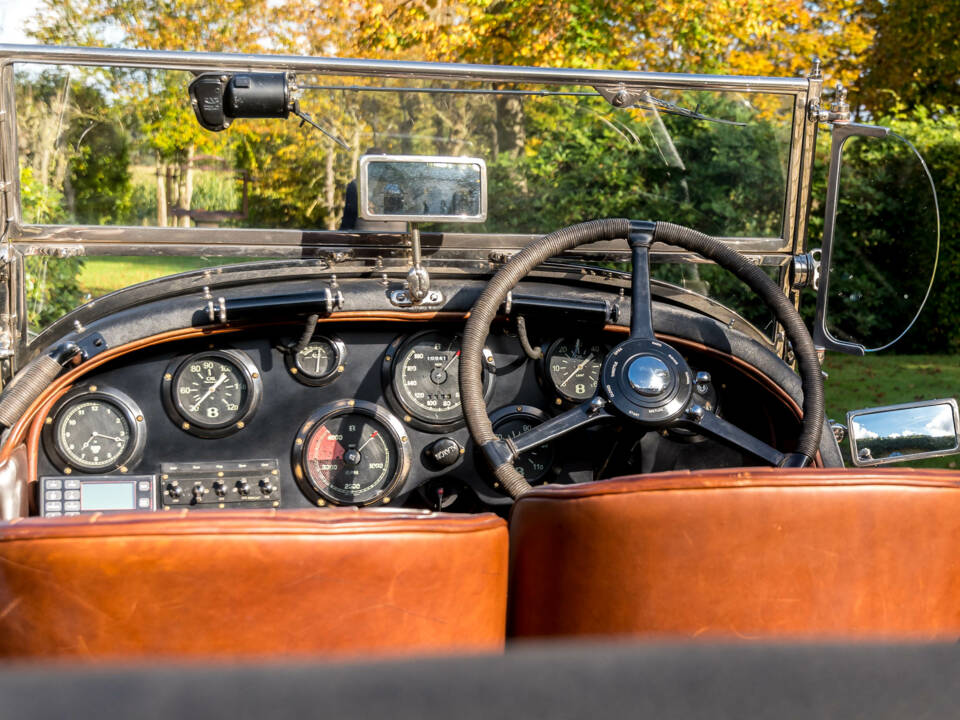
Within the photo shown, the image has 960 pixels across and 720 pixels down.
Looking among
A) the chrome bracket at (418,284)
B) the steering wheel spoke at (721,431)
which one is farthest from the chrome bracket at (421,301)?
the steering wheel spoke at (721,431)

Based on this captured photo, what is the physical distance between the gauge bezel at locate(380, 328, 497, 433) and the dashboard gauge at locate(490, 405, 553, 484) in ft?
0.36

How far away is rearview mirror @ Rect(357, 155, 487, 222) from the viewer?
2.98 m

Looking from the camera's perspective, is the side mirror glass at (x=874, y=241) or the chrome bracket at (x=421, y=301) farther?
the side mirror glass at (x=874, y=241)

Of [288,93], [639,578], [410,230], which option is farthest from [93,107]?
[639,578]

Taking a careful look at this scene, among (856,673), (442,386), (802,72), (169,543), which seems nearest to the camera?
(856,673)

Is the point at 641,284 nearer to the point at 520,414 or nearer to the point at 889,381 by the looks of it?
the point at 520,414

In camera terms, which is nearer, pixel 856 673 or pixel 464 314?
pixel 856 673

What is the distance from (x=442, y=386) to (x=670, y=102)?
3.73 feet

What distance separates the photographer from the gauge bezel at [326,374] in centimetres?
295

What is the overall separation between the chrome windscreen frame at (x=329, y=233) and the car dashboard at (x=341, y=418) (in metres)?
0.26

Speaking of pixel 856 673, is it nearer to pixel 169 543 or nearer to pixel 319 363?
pixel 169 543

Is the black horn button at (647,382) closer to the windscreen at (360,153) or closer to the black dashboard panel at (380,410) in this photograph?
the black dashboard panel at (380,410)

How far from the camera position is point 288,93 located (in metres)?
2.88

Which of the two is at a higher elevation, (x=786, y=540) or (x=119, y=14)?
(x=119, y=14)
